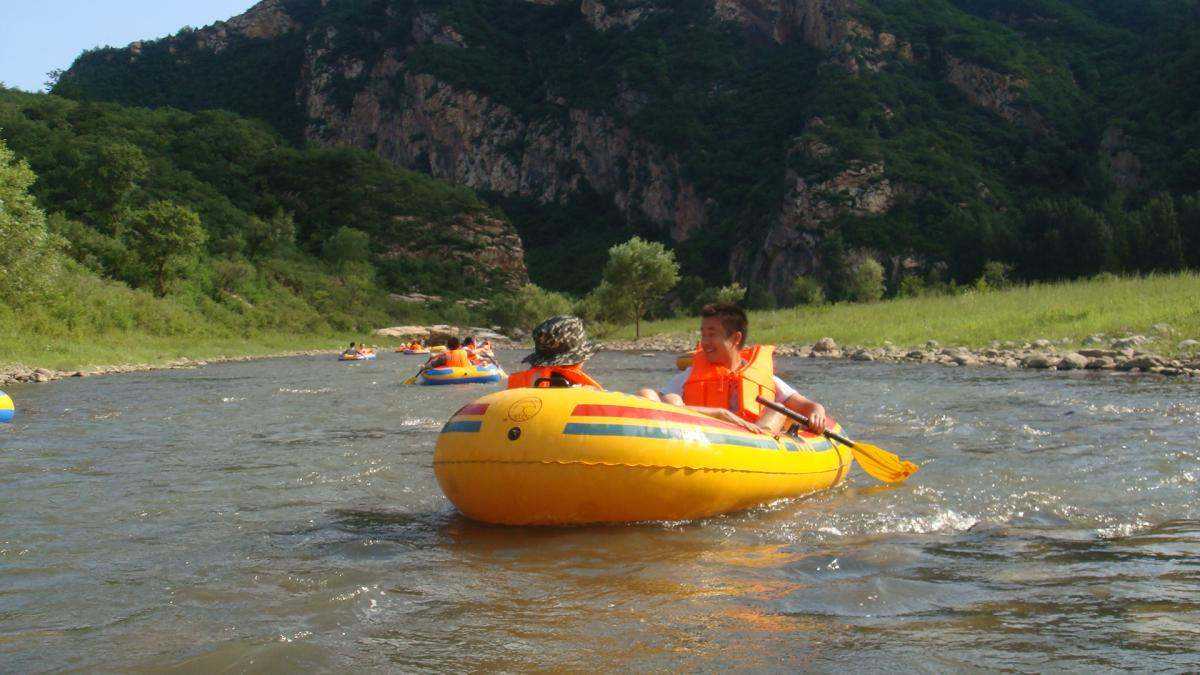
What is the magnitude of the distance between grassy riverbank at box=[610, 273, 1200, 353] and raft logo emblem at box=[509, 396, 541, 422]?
1485 cm

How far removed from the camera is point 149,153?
2299 inches

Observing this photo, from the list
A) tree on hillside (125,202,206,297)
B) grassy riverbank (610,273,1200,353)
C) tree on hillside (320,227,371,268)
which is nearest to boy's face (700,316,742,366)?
grassy riverbank (610,273,1200,353)

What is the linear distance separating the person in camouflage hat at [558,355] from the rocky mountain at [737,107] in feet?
172

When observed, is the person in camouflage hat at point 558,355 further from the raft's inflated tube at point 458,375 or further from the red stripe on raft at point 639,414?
the raft's inflated tube at point 458,375

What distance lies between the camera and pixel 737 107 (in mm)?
96688

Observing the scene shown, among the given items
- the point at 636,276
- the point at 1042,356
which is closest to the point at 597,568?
the point at 1042,356

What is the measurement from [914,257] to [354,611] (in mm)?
64569

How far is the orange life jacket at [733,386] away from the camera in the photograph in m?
6.51

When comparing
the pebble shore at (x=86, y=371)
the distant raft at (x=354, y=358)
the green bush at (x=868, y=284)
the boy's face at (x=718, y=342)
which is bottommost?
the distant raft at (x=354, y=358)

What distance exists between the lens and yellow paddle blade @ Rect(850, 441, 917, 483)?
675 centimetres

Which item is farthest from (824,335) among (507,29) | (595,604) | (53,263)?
(507,29)

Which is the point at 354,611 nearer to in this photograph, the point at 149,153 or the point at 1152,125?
the point at 149,153

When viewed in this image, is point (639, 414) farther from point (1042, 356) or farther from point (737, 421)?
point (1042, 356)

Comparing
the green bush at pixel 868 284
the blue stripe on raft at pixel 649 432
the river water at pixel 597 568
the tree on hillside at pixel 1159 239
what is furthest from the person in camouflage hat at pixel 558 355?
the tree on hillside at pixel 1159 239
